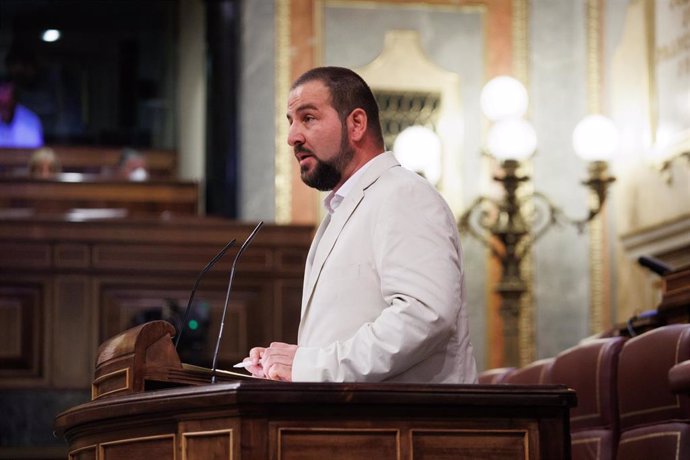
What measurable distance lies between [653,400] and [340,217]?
38.3 inches

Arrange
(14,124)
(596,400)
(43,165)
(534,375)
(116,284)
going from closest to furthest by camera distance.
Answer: (596,400) → (534,375) → (116,284) → (43,165) → (14,124)

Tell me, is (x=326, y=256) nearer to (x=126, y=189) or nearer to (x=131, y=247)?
(x=131, y=247)

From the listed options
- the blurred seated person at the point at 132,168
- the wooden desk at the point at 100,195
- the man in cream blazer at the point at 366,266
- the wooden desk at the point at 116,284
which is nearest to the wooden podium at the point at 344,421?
the man in cream blazer at the point at 366,266

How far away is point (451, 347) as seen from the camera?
271 centimetres

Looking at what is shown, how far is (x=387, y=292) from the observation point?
105 inches

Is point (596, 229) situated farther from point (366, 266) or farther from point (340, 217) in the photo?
point (366, 266)

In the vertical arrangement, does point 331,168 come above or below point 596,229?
below

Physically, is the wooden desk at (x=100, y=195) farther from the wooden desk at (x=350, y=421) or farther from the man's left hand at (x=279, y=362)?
the wooden desk at (x=350, y=421)

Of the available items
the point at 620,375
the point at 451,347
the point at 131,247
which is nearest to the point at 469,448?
the point at 451,347

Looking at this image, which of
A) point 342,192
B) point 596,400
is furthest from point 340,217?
point 596,400

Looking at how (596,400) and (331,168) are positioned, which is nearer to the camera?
(331,168)

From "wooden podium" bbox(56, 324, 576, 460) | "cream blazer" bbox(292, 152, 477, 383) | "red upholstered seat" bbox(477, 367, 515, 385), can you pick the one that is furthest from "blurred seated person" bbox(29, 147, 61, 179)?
"wooden podium" bbox(56, 324, 576, 460)

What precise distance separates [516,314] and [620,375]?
435cm

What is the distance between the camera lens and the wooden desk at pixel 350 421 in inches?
91.0
